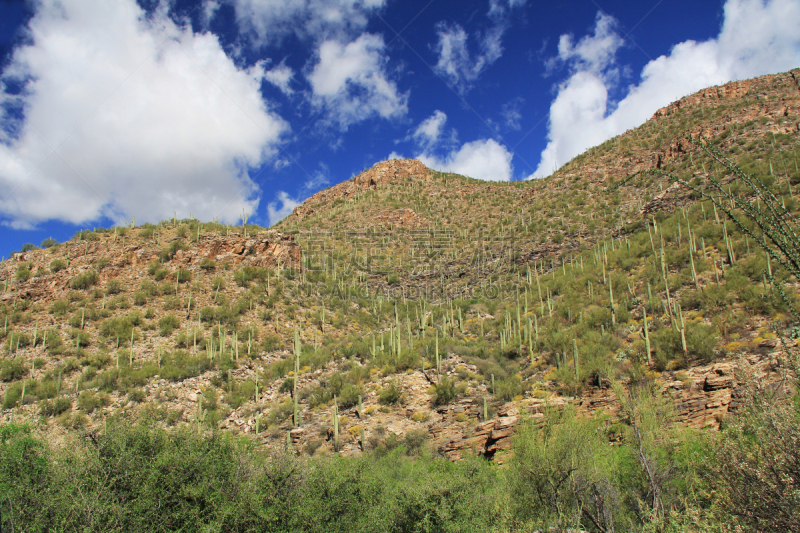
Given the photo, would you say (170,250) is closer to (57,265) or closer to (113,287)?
(113,287)

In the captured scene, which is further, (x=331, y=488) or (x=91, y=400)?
(x=91, y=400)

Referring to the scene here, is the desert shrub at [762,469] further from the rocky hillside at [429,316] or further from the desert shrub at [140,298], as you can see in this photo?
the desert shrub at [140,298]

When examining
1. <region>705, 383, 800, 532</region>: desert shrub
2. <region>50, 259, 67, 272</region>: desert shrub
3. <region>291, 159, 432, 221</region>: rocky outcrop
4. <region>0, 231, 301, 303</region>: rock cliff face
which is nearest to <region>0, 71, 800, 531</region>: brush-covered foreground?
<region>705, 383, 800, 532</region>: desert shrub

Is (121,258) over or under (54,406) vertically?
over

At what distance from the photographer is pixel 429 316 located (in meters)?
27.5

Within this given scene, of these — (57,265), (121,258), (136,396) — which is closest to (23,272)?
(57,265)

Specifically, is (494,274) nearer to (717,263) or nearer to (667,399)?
(717,263)

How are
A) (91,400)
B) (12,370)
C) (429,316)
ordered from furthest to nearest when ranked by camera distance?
(429,316) < (12,370) < (91,400)

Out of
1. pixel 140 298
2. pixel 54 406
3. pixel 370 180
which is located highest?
pixel 370 180

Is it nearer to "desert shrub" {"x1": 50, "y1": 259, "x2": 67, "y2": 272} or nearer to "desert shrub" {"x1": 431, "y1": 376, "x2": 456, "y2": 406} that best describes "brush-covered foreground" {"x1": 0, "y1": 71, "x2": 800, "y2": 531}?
"desert shrub" {"x1": 431, "y1": 376, "x2": 456, "y2": 406}

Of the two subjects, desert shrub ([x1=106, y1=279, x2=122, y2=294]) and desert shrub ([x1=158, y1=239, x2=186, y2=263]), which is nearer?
desert shrub ([x1=106, y1=279, x2=122, y2=294])

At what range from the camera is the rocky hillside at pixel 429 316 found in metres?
13.8

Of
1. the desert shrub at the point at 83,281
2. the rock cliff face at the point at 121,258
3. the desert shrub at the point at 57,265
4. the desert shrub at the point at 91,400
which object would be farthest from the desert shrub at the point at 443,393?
the desert shrub at the point at 57,265

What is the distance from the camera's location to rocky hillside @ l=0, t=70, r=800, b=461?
13.8 m
